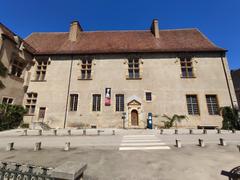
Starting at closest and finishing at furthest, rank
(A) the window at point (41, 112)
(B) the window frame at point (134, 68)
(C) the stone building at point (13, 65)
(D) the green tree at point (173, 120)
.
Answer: (C) the stone building at point (13, 65) < (D) the green tree at point (173, 120) < (A) the window at point (41, 112) < (B) the window frame at point (134, 68)

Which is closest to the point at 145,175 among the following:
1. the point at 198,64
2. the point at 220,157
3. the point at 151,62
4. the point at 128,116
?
the point at 220,157

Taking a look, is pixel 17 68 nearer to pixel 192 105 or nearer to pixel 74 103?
pixel 74 103

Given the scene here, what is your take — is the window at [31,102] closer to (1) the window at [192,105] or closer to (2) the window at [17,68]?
(2) the window at [17,68]

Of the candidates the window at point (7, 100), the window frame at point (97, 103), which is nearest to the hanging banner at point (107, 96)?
the window frame at point (97, 103)

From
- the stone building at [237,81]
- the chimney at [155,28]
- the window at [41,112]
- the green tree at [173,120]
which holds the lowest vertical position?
the green tree at [173,120]

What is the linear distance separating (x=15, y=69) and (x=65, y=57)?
5.67 metres

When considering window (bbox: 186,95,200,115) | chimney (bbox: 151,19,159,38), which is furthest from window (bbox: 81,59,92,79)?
window (bbox: 186,95,200,115)

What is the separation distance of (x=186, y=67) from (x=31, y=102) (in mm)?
19423

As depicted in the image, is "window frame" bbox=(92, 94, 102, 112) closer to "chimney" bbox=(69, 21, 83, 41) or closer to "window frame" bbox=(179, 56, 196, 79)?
"chimney" bbox=(69, 21, 83, 41)

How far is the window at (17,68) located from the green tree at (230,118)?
23.5 metres

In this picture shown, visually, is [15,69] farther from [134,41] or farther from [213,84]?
[213,84]

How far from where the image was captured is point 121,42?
1912 centimetres

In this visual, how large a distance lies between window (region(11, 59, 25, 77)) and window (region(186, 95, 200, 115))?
789 inches

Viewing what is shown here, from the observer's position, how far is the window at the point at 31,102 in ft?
52.5
